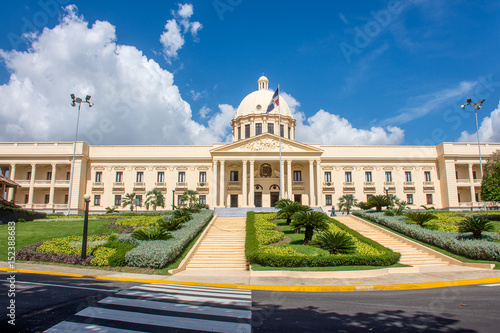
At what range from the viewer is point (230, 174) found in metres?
47.6

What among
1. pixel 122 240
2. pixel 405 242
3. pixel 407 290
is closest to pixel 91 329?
pixel 407 290

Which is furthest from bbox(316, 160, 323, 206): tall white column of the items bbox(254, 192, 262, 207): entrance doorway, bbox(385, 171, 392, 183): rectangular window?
bbox(385, 171, 392, 183): rectangular window

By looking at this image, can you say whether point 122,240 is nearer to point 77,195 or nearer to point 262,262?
point 262,262

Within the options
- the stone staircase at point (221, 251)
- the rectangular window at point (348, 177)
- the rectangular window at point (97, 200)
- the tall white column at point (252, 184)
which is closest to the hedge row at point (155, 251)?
the stone staircase at point (221, 251)

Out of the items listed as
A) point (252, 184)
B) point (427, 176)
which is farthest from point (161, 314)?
point (427, 176)

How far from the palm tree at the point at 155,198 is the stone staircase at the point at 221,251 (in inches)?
773

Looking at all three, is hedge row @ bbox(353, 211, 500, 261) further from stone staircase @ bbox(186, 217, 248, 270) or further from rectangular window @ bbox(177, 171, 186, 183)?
rectangular window @ bbox(177, 171, 186, 183)

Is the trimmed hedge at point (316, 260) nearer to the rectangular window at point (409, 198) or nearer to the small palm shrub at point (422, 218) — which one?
the small palm shrub at point (422, 218)

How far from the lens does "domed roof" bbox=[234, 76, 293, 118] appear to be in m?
52.8

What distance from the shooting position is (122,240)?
669 inches

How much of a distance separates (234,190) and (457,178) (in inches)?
1262

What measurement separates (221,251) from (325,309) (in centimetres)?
1184

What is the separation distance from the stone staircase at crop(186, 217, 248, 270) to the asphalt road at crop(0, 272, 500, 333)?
22.2 ft

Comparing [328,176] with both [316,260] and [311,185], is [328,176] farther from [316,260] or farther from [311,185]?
[316,260]
